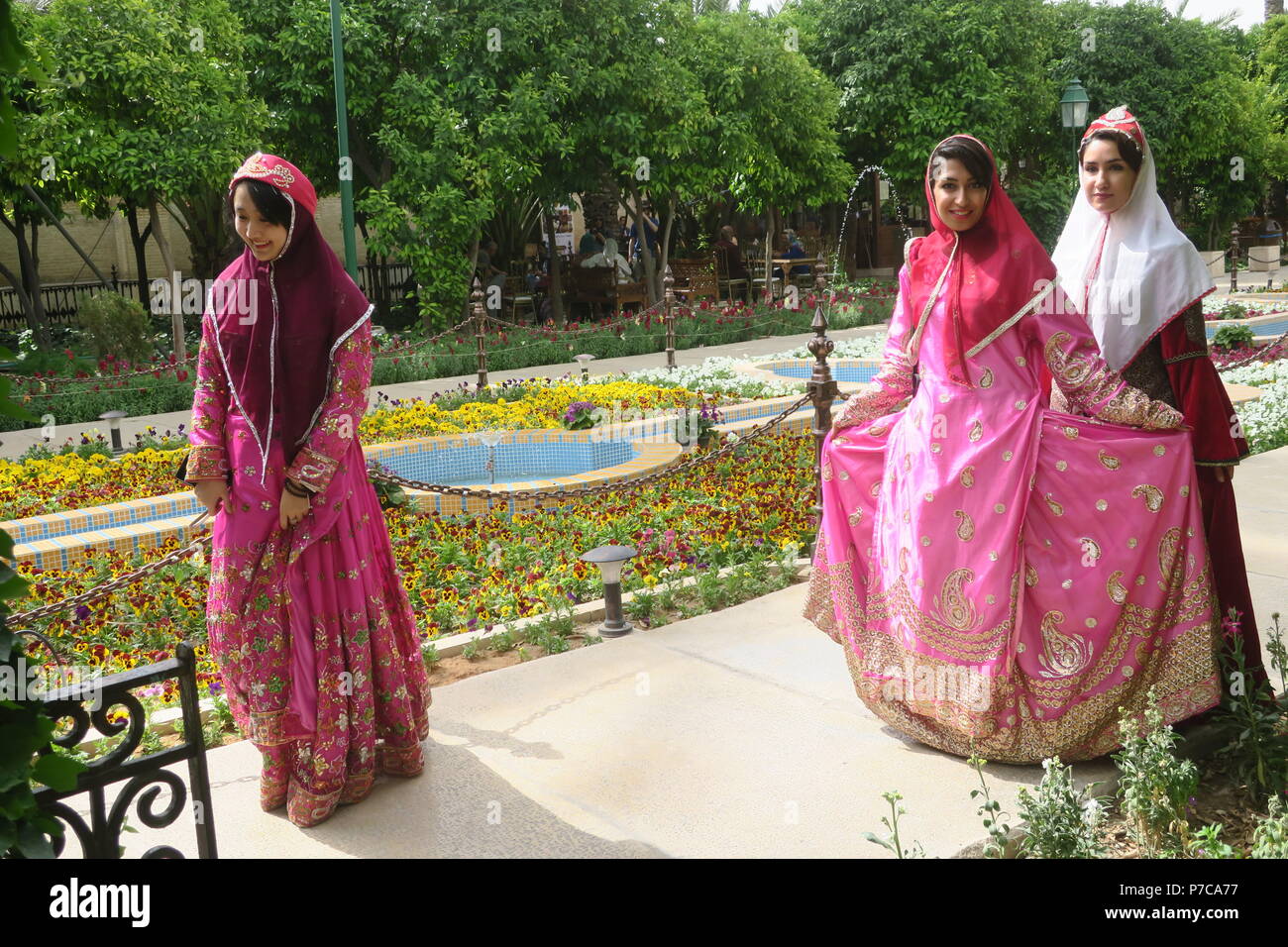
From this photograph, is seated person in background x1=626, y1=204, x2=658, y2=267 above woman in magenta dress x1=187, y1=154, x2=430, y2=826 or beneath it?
above

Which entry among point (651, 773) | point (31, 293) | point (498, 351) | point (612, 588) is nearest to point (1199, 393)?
point (651, 773)

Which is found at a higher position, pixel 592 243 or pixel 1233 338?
pixel 592 243

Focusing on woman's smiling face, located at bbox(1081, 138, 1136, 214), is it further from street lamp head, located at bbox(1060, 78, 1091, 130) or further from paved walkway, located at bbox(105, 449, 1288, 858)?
street lamp head, located at bbox(1060, 78, 1091, 130)

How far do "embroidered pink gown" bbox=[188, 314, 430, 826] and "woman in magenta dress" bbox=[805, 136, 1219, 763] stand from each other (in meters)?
1.52

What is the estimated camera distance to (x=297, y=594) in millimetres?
3160

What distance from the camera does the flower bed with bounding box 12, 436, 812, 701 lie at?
16.2ft

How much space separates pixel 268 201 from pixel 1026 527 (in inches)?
84.2

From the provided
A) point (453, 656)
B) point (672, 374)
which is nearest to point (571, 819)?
point (453, 656)

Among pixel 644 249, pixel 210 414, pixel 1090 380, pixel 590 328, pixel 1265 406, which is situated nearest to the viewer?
pixel 210 414

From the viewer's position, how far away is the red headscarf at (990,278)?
3350 mm

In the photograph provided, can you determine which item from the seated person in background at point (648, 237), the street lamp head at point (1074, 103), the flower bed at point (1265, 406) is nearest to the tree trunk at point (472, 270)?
the seated person in background at point (648, 237)

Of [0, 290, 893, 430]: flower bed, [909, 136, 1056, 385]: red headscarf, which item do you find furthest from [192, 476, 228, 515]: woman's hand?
[0, 290, 893, 430]: flower bed

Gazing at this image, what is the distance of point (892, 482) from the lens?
3.53m

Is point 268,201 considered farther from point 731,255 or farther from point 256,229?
point 731,255
